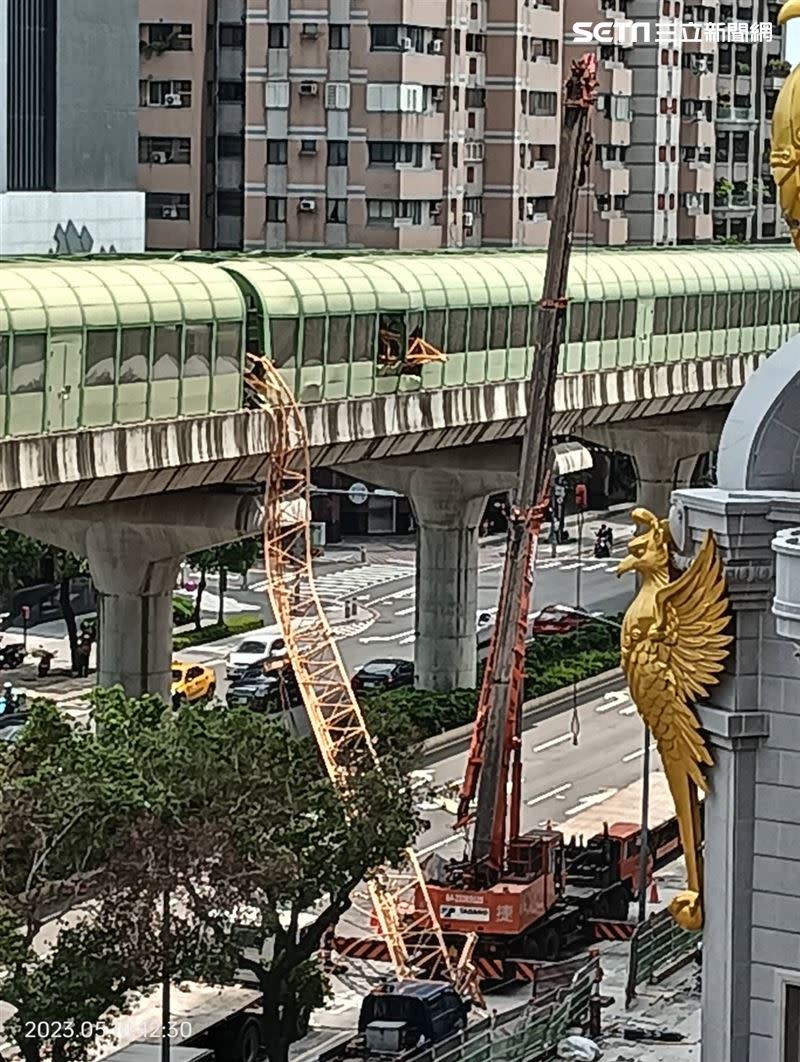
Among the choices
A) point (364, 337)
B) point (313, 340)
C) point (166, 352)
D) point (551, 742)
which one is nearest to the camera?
point (166, 352)

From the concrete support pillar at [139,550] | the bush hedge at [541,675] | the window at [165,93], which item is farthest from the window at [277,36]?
the concrete support pillar at [139,550]

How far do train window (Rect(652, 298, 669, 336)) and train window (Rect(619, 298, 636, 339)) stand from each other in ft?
5.25

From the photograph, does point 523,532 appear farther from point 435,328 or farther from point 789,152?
point 789,152

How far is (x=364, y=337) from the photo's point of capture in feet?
212

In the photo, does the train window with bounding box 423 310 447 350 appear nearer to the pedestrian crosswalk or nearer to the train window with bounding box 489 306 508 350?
the train window with bounding box 489 306 508 350

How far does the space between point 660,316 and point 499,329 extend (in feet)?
34.8

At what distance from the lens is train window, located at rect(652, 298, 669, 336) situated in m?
79.9

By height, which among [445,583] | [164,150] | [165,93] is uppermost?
[165,93]

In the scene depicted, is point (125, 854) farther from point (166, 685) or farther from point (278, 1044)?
point (166, 685)

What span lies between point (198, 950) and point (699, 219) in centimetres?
10805

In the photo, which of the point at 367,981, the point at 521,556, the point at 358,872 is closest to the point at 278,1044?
the point at 358,872

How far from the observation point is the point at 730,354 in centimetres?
8594

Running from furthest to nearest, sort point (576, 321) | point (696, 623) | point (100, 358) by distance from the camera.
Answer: point (576, 321) → point (100, 358) → point (696, 623)

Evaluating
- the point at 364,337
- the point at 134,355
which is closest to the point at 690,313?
the point at 364,337
